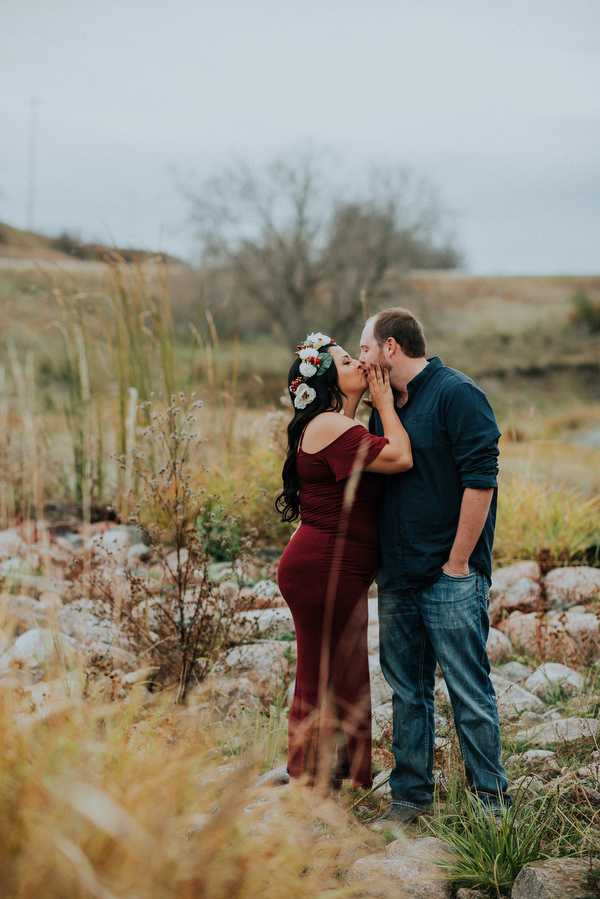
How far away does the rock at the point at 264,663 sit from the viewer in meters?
3.74

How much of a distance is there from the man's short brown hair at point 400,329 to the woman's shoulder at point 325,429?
14.2 inches

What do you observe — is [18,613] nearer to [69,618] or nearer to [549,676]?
[69,618]

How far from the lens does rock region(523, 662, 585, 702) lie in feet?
12.1

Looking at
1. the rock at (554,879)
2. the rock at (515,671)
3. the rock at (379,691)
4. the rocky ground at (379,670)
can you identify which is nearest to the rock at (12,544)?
the rocky ground at (379,670)

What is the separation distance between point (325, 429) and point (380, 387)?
0.29 m

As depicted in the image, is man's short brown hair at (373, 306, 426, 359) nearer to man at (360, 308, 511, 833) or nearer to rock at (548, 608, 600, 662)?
man at (360, 308, 511, 833)

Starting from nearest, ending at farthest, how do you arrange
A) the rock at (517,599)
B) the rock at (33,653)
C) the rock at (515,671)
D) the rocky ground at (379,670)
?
1. the rocky ground at (379,670)
2. the rock at (33,653)
3. the rock at (515,671)
4. the rock at (517,599)

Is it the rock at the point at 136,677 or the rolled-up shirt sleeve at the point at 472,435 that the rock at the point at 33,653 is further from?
the rolled-up shirt sleeve at the point at 472,435

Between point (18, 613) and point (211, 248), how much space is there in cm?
2129

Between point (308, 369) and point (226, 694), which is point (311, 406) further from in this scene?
point (226, 694)

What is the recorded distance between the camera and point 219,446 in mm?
6332

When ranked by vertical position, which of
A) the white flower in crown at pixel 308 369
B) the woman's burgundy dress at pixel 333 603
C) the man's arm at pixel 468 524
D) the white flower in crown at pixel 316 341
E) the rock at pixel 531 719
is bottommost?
the rock at pixel 531 719

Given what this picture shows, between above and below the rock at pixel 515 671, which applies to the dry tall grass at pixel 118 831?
above

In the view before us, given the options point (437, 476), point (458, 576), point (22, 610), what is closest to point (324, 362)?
point (437, 476)
